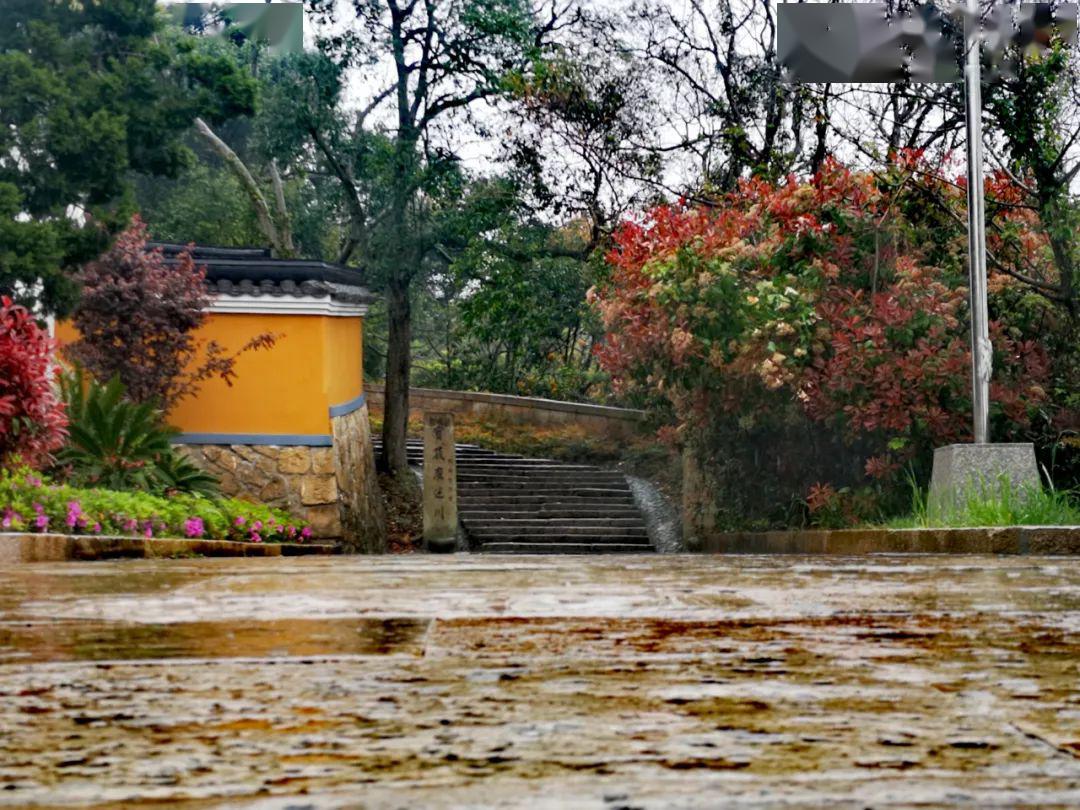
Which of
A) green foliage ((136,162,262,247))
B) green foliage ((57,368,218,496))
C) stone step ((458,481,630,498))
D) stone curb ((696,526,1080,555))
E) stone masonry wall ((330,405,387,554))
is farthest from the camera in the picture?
green foliage ((136,162,262,247))

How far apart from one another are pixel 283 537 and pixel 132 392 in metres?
2.44

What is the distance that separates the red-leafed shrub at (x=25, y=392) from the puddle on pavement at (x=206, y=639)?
18.8 feet

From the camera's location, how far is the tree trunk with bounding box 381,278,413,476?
75.9 feet

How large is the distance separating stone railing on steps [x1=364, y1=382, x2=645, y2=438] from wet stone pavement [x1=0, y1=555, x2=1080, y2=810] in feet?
75.2

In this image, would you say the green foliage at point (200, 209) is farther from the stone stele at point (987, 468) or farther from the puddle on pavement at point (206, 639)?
the puddle on pavement at point (206, 639)

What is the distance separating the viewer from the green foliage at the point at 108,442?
13.6 metres

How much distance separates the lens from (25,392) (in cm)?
884

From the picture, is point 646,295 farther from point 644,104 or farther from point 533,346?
point 533,346

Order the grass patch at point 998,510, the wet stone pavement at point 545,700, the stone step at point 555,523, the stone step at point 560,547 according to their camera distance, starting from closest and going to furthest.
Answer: the wet stone pavement at point 545,700, the grass patch at point 998,510, the stone step at point 560,547, the stone step at point 555,523

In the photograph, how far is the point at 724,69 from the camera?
18578mm

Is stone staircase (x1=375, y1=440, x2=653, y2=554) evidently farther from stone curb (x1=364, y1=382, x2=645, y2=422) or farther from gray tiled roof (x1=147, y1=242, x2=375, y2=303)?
gray tiled roof (x1=147, y1=242, x2=375, y2=303)

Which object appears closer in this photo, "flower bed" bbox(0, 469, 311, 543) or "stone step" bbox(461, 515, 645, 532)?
"flower bed" bbox(0, 469, 311, 543)

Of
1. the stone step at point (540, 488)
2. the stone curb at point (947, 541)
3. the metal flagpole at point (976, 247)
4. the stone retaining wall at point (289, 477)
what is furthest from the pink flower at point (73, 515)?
the stone step at point (540, 488)

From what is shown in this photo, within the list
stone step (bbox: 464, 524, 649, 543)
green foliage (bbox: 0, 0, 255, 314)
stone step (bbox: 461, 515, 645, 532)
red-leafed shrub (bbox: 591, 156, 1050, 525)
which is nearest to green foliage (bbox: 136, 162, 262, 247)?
stone step (bbox: 461, 515, 645, 532)
